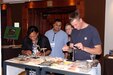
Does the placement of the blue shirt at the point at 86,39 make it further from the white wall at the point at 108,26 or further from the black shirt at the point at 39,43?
the white wall at the point at 108,26

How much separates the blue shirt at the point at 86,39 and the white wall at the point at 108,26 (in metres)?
2.45

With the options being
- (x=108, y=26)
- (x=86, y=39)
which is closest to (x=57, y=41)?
(x=86, y=39)

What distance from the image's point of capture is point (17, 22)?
7.27 m

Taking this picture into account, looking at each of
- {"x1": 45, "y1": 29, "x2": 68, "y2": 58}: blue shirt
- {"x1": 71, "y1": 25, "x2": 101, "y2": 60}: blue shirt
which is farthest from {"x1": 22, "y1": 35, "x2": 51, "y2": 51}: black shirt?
{"x1": 71, "y1": 25, "x2": 101, "y2": 60}: blue shirt

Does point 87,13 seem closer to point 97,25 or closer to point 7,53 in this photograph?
point 97,25

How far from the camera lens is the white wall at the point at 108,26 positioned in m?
5.28

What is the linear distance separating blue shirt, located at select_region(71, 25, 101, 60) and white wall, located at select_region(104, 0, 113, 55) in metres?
2.45

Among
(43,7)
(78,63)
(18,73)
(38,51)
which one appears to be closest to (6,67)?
(18,73)

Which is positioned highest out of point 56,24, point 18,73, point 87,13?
point 87,13

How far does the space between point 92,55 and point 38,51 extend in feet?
3.27

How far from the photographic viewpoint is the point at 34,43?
364 centimetres

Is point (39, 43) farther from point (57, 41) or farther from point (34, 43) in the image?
point (57, 41)

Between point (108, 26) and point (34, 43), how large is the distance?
2.40m

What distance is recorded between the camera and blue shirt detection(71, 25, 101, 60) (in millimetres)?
2924
